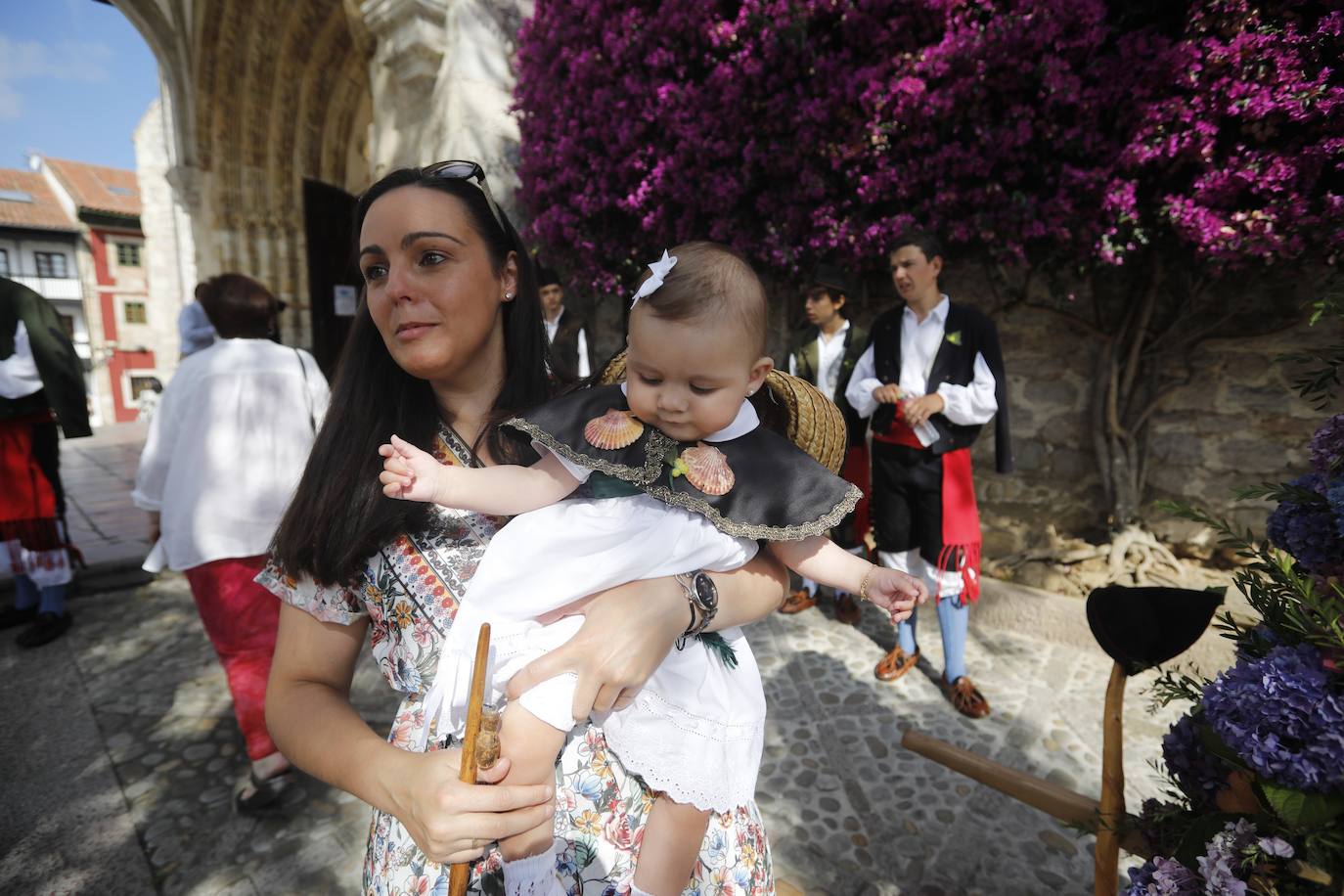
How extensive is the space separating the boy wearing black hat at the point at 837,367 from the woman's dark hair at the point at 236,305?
3.06 m

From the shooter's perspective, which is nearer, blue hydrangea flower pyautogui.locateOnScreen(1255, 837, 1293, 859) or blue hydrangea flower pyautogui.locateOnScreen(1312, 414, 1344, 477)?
blue hydrangea flower pyautogui.locateOnScreen(1255, 837, 1293, 859)

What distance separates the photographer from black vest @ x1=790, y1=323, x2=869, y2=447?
4.09 metres

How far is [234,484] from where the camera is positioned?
275cm

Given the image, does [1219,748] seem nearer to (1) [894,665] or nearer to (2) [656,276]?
(2) [656,276]

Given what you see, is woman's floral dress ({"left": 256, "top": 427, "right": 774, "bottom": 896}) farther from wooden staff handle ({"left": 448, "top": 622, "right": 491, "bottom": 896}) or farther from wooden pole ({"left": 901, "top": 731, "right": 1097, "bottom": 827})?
wooden pole ({"left": 901, "top": 731, "right": 1097, "bottom": 827})

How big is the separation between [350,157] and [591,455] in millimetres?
11194

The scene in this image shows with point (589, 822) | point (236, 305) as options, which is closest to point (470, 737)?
point (589, 822)

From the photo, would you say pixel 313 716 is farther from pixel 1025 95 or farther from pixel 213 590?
pixel 1025 95

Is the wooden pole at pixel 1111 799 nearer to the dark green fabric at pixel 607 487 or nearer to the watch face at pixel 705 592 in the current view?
the watch face at pixel 705 592

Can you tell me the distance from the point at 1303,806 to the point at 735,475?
93cm

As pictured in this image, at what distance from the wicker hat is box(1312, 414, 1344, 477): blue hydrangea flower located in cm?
79

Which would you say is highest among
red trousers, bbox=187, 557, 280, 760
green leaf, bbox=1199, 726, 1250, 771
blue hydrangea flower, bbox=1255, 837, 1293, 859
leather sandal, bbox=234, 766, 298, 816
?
green leaf, bbox=1199, 726, 1250, 771

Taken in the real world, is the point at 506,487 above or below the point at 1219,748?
above

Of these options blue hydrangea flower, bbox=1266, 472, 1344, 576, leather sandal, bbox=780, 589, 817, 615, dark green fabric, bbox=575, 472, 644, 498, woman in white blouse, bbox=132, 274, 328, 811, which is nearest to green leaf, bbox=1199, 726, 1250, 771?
blue hydrangea flower, bbox=1266, 472, 1344, 576
